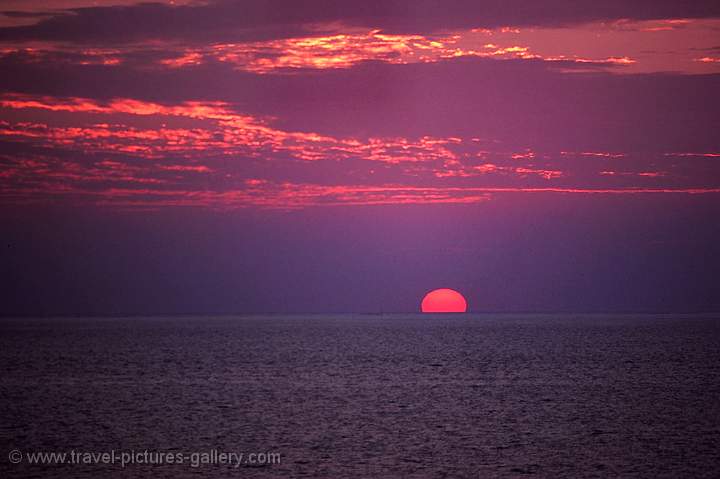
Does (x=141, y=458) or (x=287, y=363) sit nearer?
(x=141, y=458)

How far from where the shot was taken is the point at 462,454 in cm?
3350

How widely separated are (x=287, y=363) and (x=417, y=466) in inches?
2362

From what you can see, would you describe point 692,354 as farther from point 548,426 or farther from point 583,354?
point 548,426

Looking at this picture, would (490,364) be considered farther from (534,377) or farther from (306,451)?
(306,451)

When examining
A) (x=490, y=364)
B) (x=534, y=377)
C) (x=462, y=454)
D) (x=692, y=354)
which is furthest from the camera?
(x=692, y=354)

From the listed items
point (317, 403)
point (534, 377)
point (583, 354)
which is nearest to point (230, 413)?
point (317, 403)

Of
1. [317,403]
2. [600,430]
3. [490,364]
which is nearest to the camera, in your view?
[600,430]

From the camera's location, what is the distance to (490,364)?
88.2 m

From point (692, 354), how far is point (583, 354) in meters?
12.8

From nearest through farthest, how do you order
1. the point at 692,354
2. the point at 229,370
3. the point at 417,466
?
the point at 417,466 → the point at 229,370 → the point at 692,354

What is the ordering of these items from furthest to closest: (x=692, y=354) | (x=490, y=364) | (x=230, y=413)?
1. (x=692, y=354)
2. (x=490, y=364)
3. (x=230, y=413)

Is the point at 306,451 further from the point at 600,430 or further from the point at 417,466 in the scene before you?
the point at 600,430

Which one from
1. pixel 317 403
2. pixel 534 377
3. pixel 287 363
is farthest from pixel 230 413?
pixel 287 363

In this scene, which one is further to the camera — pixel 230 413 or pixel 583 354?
pixel 583 354
